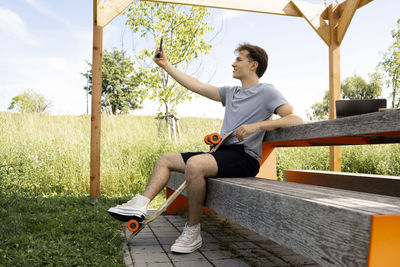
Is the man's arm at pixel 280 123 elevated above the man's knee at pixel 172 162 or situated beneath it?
elevated above

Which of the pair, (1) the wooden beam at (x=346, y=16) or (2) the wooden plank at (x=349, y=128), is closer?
(2) the wooden plank at (x=349, y=128)

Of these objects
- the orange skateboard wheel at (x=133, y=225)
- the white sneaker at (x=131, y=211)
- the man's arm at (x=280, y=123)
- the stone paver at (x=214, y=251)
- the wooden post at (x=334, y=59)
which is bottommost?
the stone paver at (x=214, y=251)

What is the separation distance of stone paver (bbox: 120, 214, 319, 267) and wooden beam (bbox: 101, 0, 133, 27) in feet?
8.15

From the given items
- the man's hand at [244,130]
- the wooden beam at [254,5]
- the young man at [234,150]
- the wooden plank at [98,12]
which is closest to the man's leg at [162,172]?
the young man at [234,150]

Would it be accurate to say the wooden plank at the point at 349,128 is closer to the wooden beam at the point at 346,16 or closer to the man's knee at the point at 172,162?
the man's knee at the point at 172,162

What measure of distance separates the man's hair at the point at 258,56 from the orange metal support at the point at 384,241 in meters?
2.02

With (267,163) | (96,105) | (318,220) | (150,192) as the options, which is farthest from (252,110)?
(96,105)

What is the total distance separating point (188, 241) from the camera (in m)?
2.49

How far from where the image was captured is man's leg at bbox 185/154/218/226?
2268 mm

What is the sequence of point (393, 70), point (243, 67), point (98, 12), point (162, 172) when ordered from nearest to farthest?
point (162, 172)
point (243, 67)
point (98, 12)
point (393, 70)

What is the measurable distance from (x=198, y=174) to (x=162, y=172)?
0.32 meters

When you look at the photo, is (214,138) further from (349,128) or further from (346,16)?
(346,16)

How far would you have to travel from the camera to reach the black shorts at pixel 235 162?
235cm

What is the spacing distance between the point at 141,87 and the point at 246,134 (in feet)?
22.0
